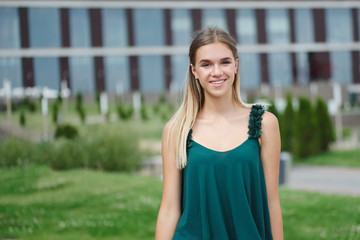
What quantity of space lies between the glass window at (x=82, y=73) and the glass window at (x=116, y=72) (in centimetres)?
130

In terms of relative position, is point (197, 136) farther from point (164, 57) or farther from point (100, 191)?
point (164, 57)

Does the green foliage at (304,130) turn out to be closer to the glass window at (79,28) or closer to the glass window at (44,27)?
the glass window at (79,28)

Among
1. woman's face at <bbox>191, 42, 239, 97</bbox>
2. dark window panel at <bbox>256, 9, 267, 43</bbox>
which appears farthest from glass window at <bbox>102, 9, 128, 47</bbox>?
woman's face at <bbox>191, 42, 239, 97</bbox>

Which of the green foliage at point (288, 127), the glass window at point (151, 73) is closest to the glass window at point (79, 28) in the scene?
the glass window at point (151, 73)

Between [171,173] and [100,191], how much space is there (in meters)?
7.19

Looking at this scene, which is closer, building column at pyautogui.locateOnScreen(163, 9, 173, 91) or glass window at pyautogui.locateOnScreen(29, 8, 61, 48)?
glass window at pyautogui.locateOnScreen(29, 8, 61, 48)

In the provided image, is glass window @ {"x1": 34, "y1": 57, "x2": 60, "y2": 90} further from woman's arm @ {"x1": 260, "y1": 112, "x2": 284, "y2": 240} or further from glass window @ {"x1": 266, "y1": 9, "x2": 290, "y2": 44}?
woman's arm @ {"x1": 260, "y1": 112, "x2": 284, "y2": 240}

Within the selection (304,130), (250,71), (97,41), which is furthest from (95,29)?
(304,130)

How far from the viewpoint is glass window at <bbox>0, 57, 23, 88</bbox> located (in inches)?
1367

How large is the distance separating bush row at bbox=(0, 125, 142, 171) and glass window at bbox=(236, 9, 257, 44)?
93.3 feet

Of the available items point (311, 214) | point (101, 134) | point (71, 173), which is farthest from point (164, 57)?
point (311, 214)

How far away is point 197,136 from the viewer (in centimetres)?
228

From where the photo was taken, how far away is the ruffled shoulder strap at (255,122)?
2.20 meters

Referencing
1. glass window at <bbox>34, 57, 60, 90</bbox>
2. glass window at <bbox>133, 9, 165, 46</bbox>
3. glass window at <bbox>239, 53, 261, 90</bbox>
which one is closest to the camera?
glass window at <bbox>34, 57, 60, 90</bbox>
